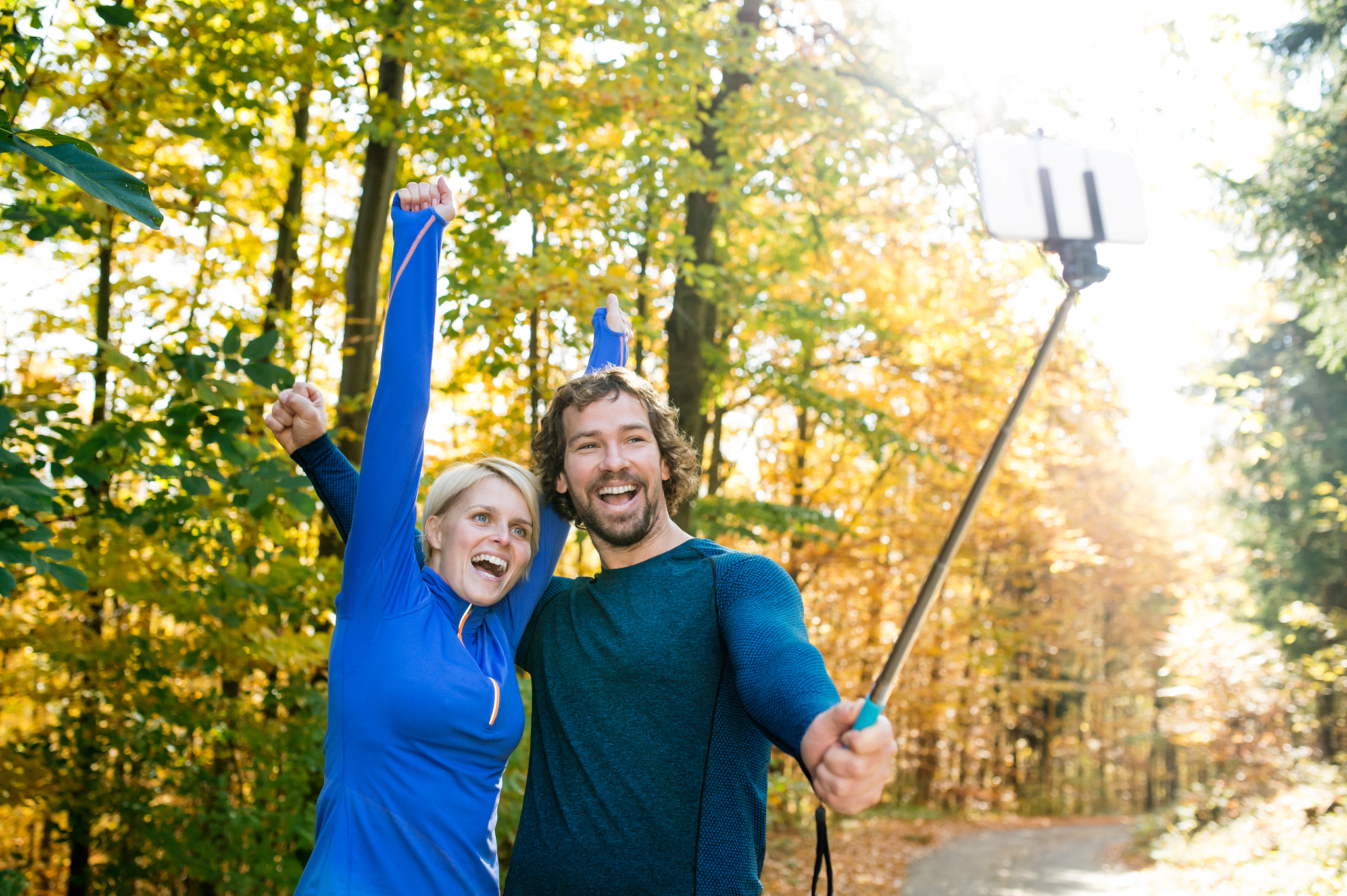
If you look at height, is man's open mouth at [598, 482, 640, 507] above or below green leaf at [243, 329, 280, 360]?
below

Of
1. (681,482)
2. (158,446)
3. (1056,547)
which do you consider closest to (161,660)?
(158,446)

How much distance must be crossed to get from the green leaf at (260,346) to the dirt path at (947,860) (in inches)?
346

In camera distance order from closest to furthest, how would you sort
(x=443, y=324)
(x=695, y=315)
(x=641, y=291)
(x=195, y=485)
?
(x=195, y=485) → (x=443, y=324) → (x=641, y=291) → (x=695, y=315)

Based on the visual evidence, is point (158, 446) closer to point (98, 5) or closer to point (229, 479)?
point (229, 479)

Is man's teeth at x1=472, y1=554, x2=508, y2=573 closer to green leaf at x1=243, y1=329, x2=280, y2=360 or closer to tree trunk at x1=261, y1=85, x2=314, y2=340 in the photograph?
green leaf at x1=243, y1=329, x2=280, y2=360

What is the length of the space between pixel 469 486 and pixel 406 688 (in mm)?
616

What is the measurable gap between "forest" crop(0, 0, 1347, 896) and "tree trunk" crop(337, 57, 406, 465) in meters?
0.03

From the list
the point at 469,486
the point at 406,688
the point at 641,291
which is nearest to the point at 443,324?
the point at 641,291

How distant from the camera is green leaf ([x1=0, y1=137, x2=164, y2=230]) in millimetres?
2010

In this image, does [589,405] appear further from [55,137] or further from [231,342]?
[231,342]

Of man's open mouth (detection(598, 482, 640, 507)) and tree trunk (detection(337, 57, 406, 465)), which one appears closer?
man's open mouth (detection(598, 482, 640, 507))

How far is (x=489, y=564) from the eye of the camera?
239cm

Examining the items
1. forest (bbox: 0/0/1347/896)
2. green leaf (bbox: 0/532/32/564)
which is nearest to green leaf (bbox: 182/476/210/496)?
forest (bbox: 0/0/1347/896)

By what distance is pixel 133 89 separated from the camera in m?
5.00
